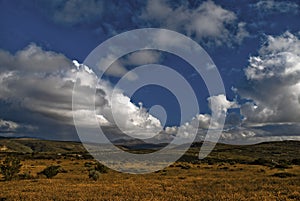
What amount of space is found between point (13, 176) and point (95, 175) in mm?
9409

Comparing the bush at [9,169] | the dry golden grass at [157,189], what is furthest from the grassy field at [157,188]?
the bush at [9,169]

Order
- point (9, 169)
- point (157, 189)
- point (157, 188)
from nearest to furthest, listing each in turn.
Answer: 1. point (157, 189)
2. point (157, 188)
3. point (9, 169)

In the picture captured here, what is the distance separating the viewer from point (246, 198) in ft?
59.7

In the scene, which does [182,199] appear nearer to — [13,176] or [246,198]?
[246,198]

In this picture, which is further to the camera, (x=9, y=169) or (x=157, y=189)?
(x=9, y=169)

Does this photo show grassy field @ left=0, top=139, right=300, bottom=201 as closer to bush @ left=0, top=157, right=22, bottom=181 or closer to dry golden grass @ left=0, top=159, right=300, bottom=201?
dry golden grass @ left=0, top=159, right=300, bottom=201

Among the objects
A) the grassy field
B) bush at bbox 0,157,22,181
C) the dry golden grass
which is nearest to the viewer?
the dry golden grass

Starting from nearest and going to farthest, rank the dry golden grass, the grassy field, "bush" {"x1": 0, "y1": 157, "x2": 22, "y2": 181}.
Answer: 1. the dry golden grass
2. the grassy field
3. "bush" {"x1": 0, "y1": 157, "x2": 22, "y2": 181}

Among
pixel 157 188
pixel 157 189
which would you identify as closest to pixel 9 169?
pixel 157 188

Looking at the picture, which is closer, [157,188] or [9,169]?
[157,188]

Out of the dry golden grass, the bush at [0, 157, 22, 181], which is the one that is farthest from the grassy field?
the bush at [0, 157, 22, 181]

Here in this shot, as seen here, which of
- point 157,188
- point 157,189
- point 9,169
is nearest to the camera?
point 157,189

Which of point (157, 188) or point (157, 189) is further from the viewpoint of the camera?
point (157, 188)

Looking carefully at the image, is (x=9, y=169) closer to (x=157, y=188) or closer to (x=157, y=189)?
(x=157, y=188)
